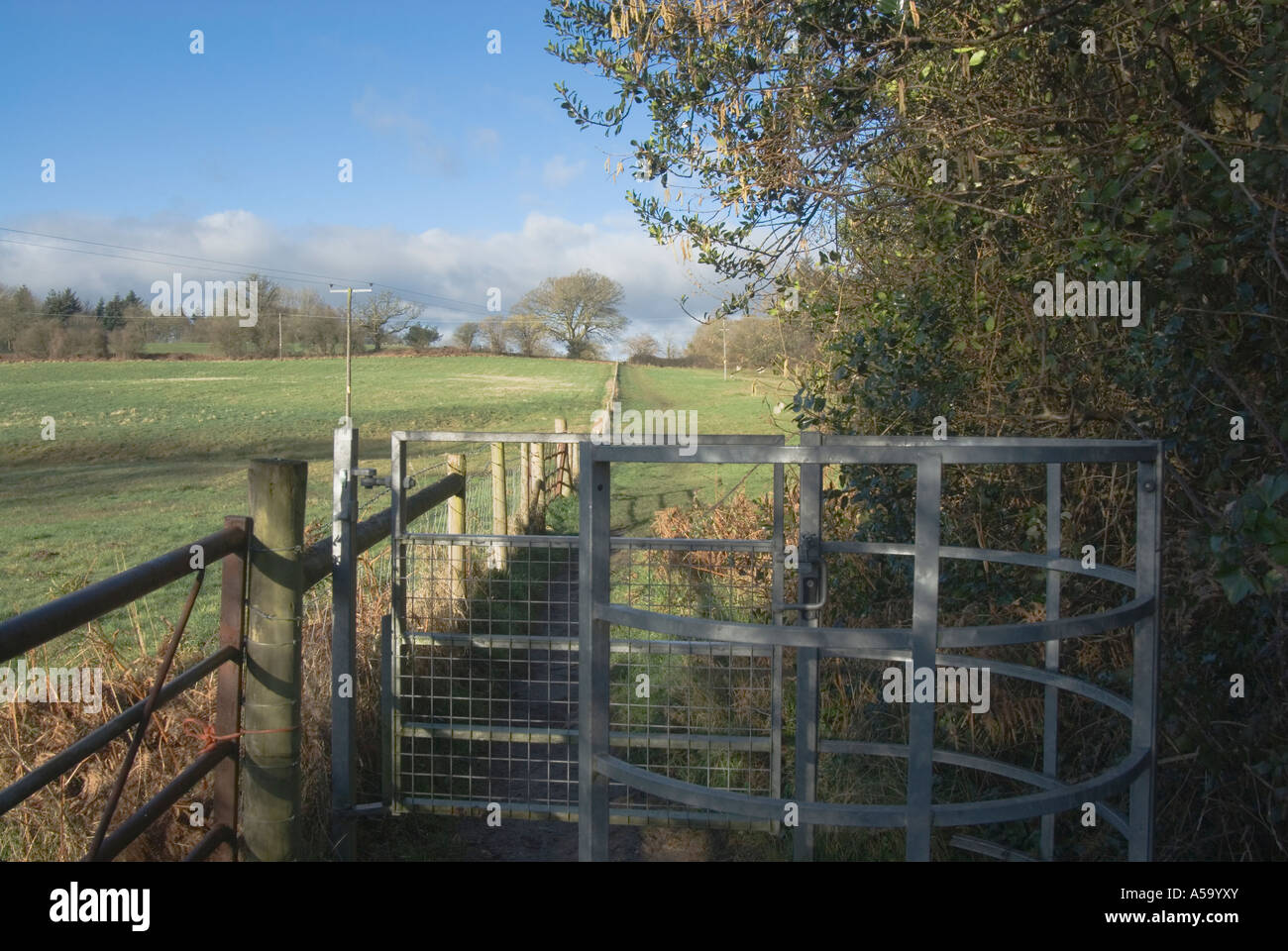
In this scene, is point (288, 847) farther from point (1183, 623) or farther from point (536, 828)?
point (1183, 623)

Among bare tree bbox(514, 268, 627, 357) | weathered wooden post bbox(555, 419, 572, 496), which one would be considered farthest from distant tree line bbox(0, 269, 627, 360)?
weathered wooden post bbox(555, 419, 572, 496)

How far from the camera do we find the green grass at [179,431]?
18297 millimetres

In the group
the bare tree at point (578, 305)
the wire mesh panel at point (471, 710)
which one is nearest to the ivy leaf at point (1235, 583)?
the wire mesh panel at point (471, 710)

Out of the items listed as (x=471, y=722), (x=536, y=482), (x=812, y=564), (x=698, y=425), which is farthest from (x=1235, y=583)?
(x=698, y=425)

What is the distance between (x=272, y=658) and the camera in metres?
3.91

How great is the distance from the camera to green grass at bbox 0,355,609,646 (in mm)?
18297

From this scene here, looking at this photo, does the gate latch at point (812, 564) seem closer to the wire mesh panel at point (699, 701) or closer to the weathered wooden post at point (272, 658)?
the wire mesh panel at point (699, 701)

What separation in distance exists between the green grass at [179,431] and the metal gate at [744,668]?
125 inches

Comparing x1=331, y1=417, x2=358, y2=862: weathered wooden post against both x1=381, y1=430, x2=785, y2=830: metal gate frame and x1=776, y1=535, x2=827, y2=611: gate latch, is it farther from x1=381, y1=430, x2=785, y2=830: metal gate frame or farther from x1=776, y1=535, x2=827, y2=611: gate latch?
x1=776, y1=535, x2=827, y2=611: gate latch

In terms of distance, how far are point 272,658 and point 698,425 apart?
21166 millimetres

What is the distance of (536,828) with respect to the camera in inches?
208

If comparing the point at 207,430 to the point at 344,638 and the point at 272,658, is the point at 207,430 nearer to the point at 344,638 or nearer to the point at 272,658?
the point at 344,638
